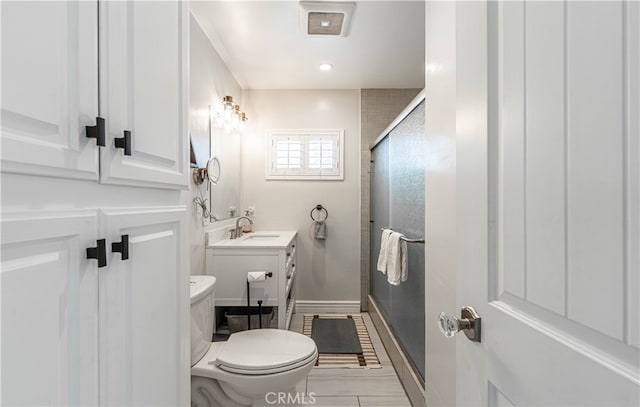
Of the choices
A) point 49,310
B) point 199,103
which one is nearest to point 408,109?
point 199,103

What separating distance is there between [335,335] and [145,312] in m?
2.41

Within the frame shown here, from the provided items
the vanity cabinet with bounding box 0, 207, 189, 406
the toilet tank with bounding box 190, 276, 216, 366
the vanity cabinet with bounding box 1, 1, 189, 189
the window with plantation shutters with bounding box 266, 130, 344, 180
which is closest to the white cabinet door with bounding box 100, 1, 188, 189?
the vanity cabinet with bounding box 1, 1, 189, 189

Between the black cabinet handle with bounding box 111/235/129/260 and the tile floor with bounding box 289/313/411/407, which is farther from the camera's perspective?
the tile floor with bounding box 289/313/411/407

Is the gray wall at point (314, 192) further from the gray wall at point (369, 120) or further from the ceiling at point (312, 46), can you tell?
the ceiling at point (312, 46)

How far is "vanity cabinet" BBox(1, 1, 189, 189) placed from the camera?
44 centimetres

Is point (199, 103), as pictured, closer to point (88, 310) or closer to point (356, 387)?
point (88, 310)

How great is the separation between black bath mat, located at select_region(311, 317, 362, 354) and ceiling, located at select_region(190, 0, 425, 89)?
244 cm

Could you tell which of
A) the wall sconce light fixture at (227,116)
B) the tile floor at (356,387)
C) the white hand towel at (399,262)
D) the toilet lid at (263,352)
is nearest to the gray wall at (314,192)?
the wall sconce light fixture at (227,116)

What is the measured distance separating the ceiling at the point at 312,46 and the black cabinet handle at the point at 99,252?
2.02 meters

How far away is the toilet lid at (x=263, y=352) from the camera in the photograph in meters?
1.42

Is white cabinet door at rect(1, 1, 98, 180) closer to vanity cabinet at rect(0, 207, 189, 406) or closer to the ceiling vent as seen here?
vanity cabinet at rect(0, 207, 189, 406)

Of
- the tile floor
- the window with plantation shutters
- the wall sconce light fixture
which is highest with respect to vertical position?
the wall sconce light fixture

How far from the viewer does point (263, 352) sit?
155 cm

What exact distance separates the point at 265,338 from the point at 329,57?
90.9 inches
